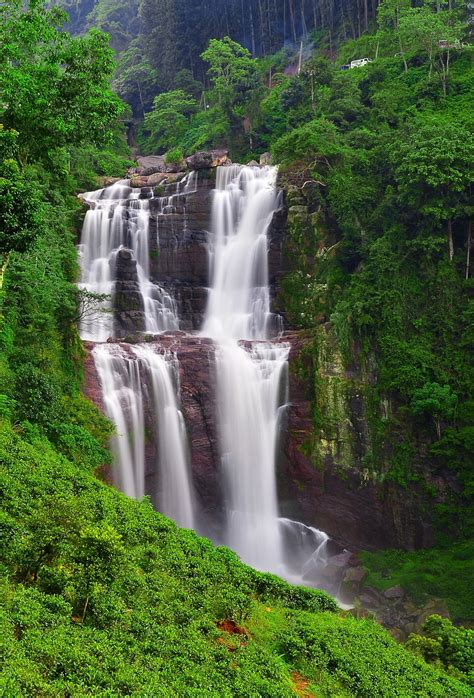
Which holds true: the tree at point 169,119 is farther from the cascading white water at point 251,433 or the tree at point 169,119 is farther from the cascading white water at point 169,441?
the cascading white water at point 169,441

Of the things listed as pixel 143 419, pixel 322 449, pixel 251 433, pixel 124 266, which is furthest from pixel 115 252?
pixel 322 449

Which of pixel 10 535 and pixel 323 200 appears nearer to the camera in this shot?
pixel 10 535

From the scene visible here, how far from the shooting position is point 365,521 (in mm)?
17938

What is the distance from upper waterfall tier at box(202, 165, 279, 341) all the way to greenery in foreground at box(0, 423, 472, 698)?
47.5 feet

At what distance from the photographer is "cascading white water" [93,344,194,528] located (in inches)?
681

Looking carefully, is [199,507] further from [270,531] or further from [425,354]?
[425,354]

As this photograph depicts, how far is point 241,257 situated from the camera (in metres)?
25.2

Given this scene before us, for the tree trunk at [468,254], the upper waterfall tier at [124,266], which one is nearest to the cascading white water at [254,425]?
the upper waterfall tier at [124,266]

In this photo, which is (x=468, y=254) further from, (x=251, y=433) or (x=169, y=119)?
(x=169, y=119)

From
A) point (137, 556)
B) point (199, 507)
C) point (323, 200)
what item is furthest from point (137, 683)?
point (323, 200)

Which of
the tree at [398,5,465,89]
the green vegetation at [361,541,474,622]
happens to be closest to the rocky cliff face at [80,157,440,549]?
the green vegetation at [361,541,474,622]

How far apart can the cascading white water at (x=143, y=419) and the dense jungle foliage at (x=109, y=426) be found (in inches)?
62.2

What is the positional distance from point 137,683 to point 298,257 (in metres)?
20.9

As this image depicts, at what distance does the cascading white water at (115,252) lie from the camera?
2422 centimetres
